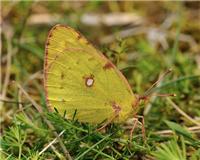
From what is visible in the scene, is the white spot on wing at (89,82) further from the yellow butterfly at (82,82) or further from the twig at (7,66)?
the twig at (7,66)

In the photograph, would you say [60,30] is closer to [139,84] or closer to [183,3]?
[139,84]

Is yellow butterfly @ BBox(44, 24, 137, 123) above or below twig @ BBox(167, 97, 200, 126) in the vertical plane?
above

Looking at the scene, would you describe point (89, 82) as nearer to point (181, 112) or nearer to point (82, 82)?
point (82, 82)

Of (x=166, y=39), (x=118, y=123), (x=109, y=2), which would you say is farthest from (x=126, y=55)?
(x=118, y=123)

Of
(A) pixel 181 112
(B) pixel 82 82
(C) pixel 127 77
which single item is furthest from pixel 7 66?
(A) pixel 181 112

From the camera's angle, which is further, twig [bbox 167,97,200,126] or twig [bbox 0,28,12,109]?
twig [bbox 0,28,12,109]

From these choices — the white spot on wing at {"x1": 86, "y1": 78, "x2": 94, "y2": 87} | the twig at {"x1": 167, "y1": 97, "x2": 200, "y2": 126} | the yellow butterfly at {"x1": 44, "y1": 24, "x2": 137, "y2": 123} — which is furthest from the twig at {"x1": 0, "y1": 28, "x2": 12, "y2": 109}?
the twig at {"x1": 167, "y1": 97, "x2": 200, "y2": 126}

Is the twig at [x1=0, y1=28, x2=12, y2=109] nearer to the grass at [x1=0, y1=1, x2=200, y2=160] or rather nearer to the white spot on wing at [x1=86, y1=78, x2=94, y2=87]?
the grass at [x1=0, y1=1, x2=200, y2=160]

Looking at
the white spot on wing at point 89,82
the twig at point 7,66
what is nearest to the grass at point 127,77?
A: the twig at point 7,66
